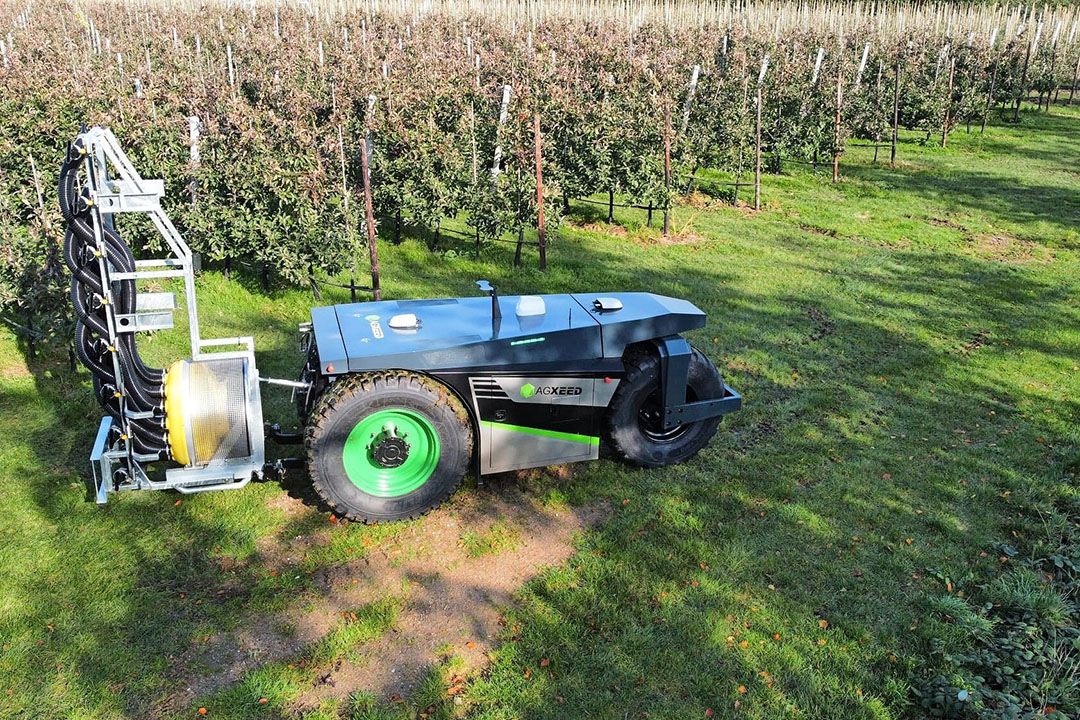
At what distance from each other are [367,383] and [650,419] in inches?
88.8

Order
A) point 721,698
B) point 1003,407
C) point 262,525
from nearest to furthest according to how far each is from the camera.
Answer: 1. point 721,698
2. point 262,525
3. point 1003,407

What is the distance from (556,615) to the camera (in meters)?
4.80

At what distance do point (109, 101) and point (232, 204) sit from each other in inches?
154

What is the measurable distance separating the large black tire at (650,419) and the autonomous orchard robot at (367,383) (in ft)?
0.05

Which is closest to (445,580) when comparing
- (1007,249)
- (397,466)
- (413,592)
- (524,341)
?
(413,592)

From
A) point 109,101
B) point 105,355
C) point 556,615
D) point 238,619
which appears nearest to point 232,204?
point 109,101

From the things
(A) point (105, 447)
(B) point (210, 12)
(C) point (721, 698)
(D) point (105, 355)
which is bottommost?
(C) point (721, 698)

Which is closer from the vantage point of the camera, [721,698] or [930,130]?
[721,698]

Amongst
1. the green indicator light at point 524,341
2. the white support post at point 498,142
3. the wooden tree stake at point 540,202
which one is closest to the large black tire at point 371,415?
the green indicator light at point 524,341

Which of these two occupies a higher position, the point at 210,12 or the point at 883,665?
the point at 210,12

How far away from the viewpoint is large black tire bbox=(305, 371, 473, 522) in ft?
17.0

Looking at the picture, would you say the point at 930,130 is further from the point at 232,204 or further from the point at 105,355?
the point at 105,355

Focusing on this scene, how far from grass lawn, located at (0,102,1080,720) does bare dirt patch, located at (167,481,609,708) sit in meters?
0.06

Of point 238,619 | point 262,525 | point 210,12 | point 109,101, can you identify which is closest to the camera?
point 238,619
